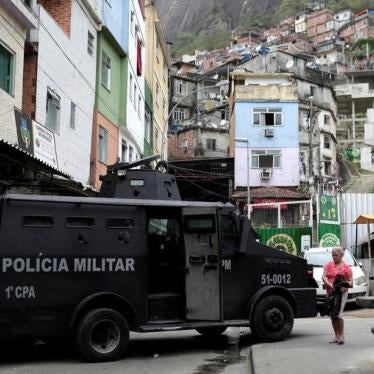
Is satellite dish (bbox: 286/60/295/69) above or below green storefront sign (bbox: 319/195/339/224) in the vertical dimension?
above

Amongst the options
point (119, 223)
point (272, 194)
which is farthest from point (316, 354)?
point (272, 194)

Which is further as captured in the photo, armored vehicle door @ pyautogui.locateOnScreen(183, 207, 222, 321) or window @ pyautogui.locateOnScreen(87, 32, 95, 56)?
window @ pyautogui.locateOnScreen(87, 32, 95, 56)

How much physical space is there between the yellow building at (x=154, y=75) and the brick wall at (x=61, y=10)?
1241 centimetres

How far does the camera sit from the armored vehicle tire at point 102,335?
29.1 feet

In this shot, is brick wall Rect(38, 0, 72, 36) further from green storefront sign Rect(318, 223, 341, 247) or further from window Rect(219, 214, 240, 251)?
window Rect(219, 214, 240, 251)

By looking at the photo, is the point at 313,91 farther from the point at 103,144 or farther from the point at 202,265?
the point at 202,265

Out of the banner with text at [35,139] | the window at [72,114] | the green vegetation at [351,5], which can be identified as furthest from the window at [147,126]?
the green vegetation at [351,5]


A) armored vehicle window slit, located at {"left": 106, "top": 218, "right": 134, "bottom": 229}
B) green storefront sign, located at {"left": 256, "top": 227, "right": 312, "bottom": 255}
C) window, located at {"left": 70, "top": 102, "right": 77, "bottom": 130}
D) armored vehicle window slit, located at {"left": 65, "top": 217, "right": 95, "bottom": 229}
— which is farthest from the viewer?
green storefront sign, located at {"left": 256, "top": 227, "right": 312, "bottom": 255}

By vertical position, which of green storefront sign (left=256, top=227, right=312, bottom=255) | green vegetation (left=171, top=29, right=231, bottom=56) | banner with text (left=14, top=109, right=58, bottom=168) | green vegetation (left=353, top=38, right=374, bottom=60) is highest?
green vegetation (left=171, top=29, right=231, bottom=56)

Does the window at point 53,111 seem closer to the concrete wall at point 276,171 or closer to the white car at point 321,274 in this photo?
the white car at point 321,274

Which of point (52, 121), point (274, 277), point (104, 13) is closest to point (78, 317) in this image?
point (274, 277)

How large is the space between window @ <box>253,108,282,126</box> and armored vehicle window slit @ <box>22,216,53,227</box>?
38.3m

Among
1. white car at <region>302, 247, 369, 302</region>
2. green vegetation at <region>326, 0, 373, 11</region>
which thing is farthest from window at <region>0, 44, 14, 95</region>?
green vegetation at <region>326, 0, 373, 11</region>

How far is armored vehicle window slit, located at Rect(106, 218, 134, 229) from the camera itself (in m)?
9.33
